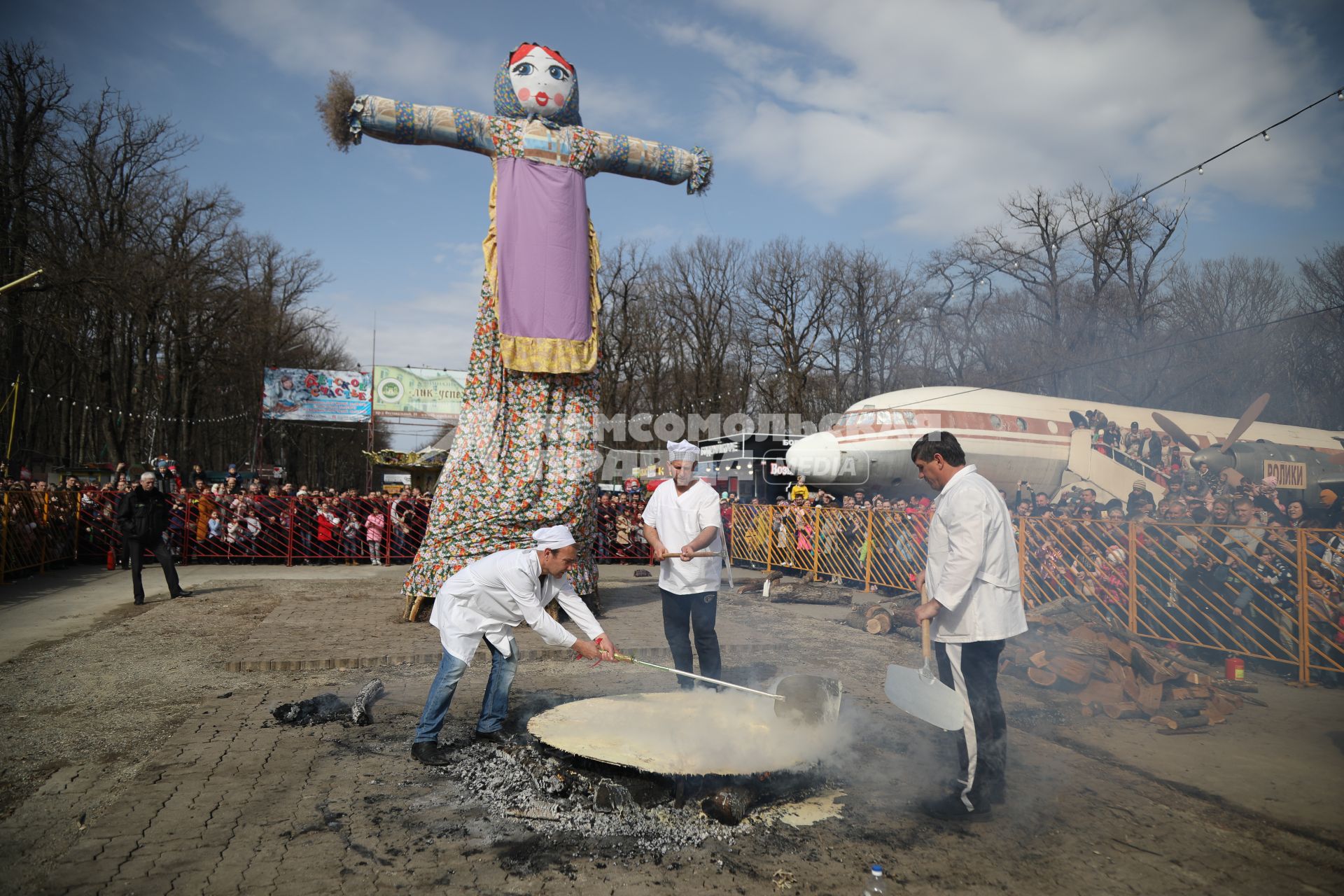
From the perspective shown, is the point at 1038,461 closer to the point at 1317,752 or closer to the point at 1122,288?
the point at 1122,288

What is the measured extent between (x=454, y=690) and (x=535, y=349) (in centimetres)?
466

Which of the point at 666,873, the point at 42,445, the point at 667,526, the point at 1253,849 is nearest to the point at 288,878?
the point at 666,873

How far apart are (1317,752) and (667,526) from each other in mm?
4687

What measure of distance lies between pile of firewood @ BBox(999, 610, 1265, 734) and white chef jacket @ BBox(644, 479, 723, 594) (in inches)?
135

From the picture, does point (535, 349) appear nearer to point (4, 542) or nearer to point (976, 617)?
point (976, 617)

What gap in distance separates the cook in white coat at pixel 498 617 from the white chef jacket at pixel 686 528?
918 mm

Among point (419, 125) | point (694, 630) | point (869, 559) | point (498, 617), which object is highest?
point (419, 125)

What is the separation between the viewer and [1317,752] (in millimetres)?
5195

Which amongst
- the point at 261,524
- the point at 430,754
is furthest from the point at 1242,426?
the point at 261,524

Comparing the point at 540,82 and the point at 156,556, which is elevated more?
the point at 540,82

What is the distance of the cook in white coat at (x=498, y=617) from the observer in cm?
460

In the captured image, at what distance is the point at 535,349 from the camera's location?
8703mm

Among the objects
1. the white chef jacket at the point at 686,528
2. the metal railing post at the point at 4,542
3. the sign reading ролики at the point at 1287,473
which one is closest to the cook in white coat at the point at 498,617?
the white chef jacket at the point at 686,528

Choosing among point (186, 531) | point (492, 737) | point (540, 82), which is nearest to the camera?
point (492, 737)
